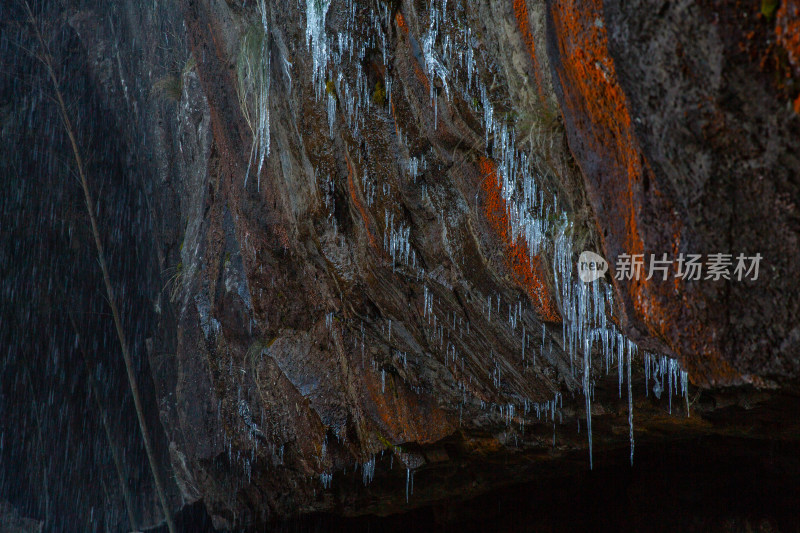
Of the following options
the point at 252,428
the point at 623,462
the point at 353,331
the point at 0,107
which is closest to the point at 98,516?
the point at 252,428

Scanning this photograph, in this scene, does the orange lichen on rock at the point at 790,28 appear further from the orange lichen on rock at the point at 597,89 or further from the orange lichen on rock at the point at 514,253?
the orange lichen on rock at the point at 514,253

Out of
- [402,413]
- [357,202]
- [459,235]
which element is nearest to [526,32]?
[459,235]

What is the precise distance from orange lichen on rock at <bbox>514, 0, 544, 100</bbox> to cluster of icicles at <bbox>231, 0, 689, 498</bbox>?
0.33m

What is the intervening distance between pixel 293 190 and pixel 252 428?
2.94 metres

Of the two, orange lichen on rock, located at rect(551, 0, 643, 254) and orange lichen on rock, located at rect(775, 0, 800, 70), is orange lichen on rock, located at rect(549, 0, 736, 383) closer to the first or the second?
orange lichen on rock, located at rect(551, 0, 643, 254)

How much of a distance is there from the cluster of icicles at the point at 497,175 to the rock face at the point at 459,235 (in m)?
0.02

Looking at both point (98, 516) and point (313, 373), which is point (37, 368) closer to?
point (98, 516)

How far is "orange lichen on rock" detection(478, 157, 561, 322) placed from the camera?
3.42m

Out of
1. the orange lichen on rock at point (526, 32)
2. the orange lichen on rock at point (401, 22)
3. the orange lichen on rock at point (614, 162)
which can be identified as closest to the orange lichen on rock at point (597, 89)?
the orange lichen on rock at point (614, 162)

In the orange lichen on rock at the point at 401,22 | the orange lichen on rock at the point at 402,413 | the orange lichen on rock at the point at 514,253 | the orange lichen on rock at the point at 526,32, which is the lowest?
the orange lichen on rock at the point at 402,413

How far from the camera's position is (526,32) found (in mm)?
2777

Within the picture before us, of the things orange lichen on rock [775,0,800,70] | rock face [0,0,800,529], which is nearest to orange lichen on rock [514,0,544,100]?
rock face [0,0,800,529]

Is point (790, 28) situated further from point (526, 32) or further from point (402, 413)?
point (402, 413)

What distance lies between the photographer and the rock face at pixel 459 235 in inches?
70.6
